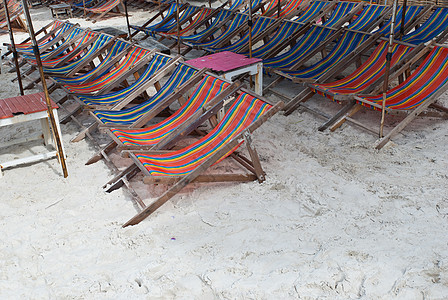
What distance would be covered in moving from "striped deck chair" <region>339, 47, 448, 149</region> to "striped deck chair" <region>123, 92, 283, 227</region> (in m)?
1.19

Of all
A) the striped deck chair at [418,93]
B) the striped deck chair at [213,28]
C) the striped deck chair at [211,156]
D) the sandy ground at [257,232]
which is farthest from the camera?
the striped deck chair at [213,28]

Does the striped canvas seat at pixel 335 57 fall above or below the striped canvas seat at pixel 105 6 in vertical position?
above

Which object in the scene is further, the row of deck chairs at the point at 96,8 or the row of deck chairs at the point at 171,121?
the row of deck chairs at the point at 96,8

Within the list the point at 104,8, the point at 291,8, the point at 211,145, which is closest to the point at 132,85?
the point at 211,145

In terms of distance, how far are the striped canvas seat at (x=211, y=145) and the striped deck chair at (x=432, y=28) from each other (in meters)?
3.47

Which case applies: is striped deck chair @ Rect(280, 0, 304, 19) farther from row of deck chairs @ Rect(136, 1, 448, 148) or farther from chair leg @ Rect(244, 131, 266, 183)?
chair leg @ Rect(244, 131, 266, 183)

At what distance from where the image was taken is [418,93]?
399cm

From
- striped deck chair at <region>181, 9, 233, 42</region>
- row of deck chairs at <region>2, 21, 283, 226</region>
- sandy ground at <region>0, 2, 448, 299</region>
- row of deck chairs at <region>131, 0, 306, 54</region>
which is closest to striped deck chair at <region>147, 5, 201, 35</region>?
row of deck chairs at <region>131, 0, 306, 54</region>

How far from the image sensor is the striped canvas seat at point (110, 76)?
4.67 metres

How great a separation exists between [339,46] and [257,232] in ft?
10.4

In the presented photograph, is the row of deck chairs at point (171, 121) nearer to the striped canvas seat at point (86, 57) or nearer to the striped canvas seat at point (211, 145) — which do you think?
the striped canvas seat at point (211, 145)

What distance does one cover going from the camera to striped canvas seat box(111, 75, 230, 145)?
11.3ft

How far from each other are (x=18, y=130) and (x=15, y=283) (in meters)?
2.46

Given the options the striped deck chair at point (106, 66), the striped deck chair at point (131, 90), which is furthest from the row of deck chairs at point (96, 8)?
the striped deck chair at point (131, 90)
